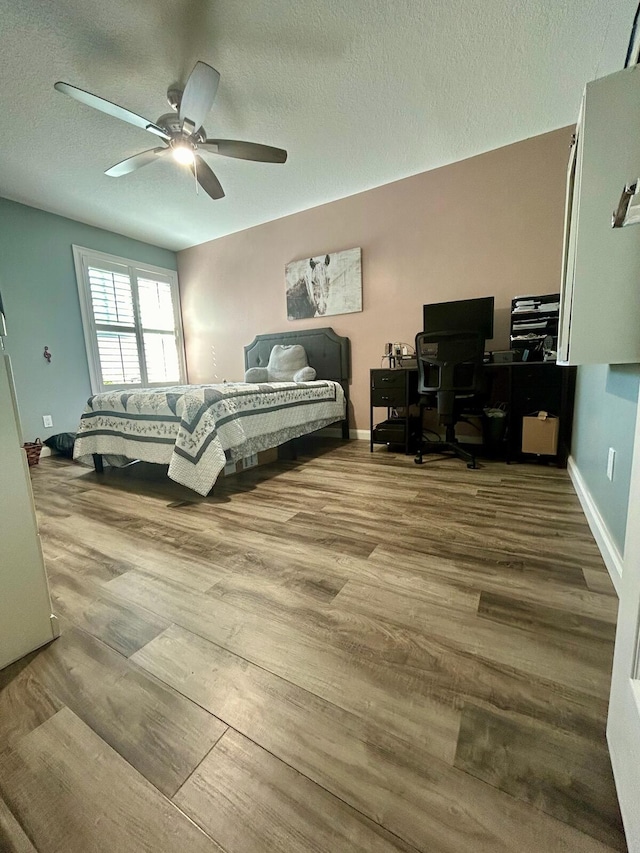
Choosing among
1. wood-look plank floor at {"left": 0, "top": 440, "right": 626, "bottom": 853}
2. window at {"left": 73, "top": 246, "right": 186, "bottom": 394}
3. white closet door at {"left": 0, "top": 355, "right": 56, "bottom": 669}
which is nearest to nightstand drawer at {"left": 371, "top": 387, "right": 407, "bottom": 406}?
wood-look plank floor at {"left": 0, "top": 440, "right": 626, "bottom": 853}

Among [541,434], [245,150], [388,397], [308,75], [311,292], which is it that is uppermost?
[308,75]

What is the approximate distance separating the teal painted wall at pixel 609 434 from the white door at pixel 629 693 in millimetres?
691

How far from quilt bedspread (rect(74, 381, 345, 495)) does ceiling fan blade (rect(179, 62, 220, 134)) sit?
1649 millimetres

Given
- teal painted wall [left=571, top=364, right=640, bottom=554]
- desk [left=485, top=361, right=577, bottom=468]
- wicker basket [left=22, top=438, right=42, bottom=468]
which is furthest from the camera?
wicker basket [left=22, top=438, right=42, bottom=468]

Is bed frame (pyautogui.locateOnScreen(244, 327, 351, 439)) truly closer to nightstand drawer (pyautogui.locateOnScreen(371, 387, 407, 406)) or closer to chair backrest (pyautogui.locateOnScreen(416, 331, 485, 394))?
nightstand drawer (pyautogui.locateOnScreen(371, 387, 407, 406))

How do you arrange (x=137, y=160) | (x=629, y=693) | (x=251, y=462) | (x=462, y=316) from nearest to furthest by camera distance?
(x=629, y=693) → (x=137, y=160) → (x=251, y=462) → (x=462, y=316)

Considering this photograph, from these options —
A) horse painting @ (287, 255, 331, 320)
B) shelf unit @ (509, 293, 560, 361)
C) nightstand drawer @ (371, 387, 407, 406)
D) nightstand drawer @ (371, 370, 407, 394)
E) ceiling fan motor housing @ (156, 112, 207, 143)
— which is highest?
ceiling fan motor housing @ (156, 112, 207, 143)

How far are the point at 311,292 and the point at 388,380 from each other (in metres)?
1.60

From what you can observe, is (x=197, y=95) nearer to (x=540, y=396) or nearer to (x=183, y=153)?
(x=183, y=153)

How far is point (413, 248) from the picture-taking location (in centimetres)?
331

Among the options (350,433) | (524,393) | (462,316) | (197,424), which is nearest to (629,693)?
(197,424)

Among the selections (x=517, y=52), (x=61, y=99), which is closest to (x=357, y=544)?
(x=517, y=52)

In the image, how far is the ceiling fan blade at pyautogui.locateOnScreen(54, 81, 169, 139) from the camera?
5.83 ft

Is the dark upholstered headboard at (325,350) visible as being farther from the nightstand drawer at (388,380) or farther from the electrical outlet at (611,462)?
the electrical outlet at (611,462)
